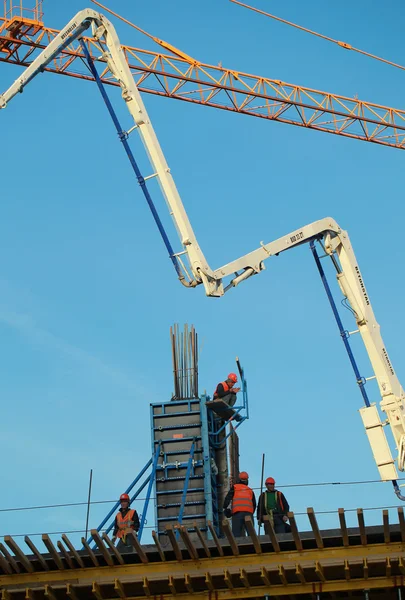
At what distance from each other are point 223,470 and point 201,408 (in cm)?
212

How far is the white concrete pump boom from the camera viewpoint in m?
29.9

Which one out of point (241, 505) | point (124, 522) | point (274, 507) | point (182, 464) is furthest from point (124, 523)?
point (182, 464)

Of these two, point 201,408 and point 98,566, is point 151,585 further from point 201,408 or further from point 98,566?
point 201,408

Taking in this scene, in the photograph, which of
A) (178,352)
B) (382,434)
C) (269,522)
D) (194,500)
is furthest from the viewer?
(178,352)

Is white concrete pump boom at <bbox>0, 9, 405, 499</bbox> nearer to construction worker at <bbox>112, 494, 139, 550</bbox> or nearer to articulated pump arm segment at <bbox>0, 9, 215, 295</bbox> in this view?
articulated pump arm segment at <bbox>0, 9, 215, 295</bbox>

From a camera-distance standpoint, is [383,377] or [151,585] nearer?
[151,585]

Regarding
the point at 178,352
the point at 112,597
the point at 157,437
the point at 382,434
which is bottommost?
the point at 112,597

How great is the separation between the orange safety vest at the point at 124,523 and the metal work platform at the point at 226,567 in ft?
6.12

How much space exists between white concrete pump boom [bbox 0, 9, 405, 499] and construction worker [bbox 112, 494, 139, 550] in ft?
19.8

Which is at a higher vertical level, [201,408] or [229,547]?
[201,408]

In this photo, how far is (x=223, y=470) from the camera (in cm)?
3381

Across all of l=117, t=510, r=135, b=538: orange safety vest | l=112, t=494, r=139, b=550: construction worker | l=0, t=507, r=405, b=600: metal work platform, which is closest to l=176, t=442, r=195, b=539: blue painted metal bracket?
l=112, t=494, r=139, b=550: construction worker

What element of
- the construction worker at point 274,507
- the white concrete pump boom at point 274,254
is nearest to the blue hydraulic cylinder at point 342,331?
the white concrete pump boom at point 274,254

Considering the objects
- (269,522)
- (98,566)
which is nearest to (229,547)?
(269,522)
